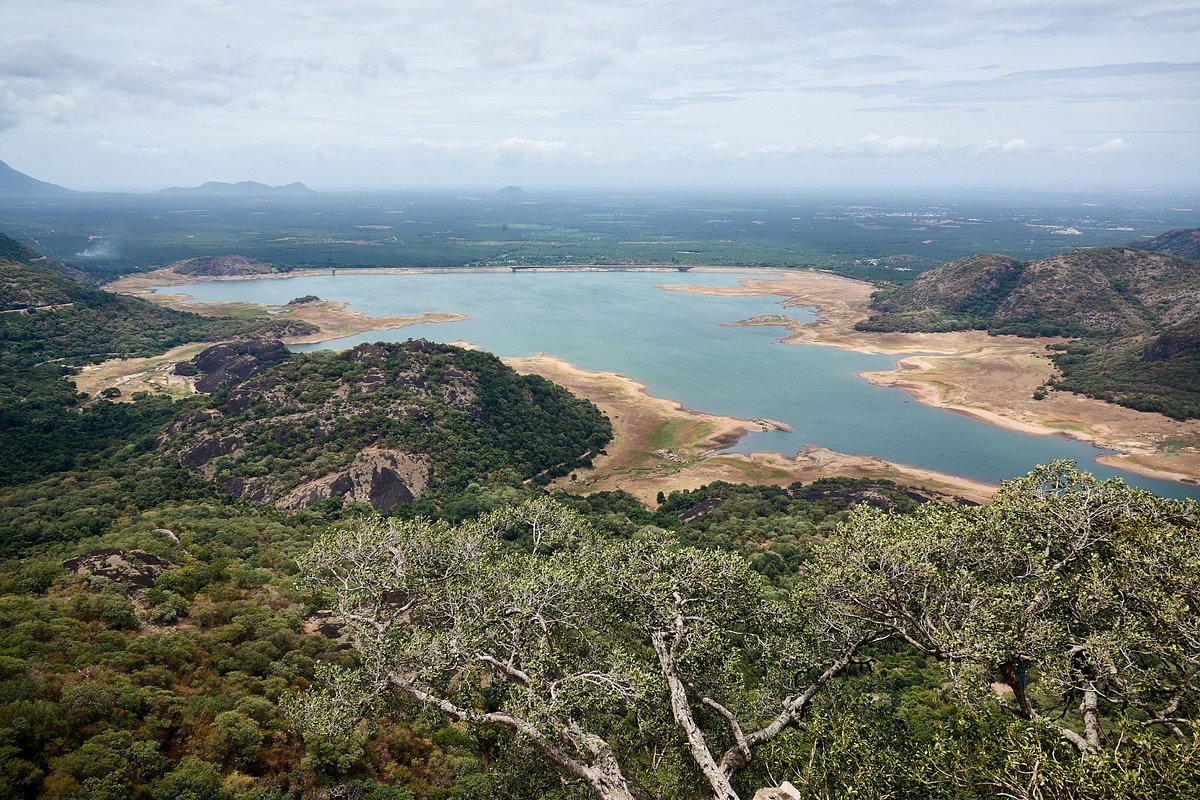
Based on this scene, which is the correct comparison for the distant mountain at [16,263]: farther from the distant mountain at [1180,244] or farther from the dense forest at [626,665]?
the distant mountain at [1180,244]

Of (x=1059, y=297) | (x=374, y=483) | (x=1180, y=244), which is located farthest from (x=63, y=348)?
(x=1180, y=244)

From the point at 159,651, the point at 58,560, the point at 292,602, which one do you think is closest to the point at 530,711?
the point at 159,651

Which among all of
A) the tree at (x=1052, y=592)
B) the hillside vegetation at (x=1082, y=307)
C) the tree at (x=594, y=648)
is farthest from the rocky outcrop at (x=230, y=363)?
the hillside vegetation at (x=1082, y=307)

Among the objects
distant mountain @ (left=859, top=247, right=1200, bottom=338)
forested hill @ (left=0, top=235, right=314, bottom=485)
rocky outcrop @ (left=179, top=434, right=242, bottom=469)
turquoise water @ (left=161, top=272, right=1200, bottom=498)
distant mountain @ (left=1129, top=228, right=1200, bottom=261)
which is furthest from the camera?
distant mountain @ (left=1129, top=228, right=1200, bottom=261)

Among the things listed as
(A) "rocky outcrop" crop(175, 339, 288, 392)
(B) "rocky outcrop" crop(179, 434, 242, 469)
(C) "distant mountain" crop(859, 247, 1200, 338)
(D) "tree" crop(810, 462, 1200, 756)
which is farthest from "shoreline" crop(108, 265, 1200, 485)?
(B) "rocky outcrop" crop(179, 434, 242, 469)

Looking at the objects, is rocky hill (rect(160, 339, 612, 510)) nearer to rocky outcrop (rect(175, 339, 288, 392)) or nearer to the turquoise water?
rocky outcrop (rect(175, 339, 288, 392))

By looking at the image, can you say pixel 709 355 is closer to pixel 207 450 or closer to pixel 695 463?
pixel 695 463

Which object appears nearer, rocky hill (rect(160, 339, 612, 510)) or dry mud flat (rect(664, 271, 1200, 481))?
rocky hill (rect(160, 339, 612, 510))
